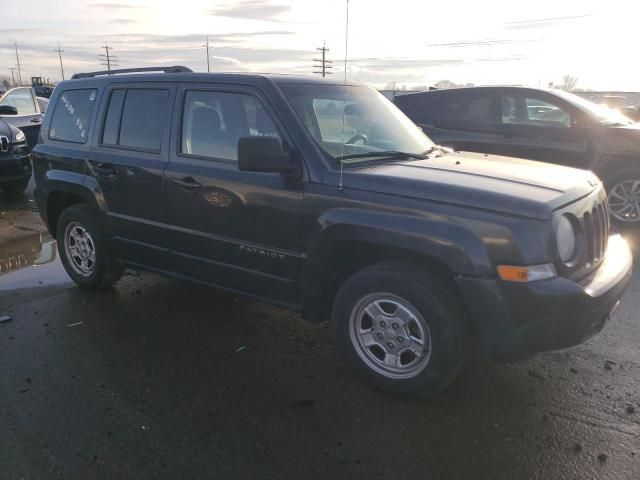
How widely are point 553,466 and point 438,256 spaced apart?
1.17m

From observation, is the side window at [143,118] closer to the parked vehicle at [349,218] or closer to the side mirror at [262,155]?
the parked vehicle at [349,218]

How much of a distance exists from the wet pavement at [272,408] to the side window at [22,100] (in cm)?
859

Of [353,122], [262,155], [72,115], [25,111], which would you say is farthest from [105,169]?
[25,111]

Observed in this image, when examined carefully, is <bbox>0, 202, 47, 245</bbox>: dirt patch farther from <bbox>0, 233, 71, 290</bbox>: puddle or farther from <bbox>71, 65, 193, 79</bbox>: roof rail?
<bbox>71, 65, 193, 79</bbox>: roof rail

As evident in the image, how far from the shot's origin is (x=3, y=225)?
25.0 ft

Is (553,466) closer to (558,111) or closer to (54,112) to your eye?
(54,112)

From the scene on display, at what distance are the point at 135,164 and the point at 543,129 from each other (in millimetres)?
5369

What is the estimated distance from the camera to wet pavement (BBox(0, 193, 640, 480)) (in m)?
2.67

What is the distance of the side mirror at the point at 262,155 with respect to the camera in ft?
10.6

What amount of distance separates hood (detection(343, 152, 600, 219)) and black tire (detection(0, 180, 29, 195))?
8126mm

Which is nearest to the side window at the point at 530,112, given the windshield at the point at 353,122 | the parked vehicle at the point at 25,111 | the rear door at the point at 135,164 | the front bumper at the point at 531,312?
the windshield at the point at 353,122

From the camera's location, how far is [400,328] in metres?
3.20

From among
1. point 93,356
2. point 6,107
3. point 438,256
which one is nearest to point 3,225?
point 6,107

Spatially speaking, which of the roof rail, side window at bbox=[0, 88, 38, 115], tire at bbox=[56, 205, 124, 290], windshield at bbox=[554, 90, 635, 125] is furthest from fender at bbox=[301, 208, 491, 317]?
side window at bbox=[0, 88, 38, 115]
